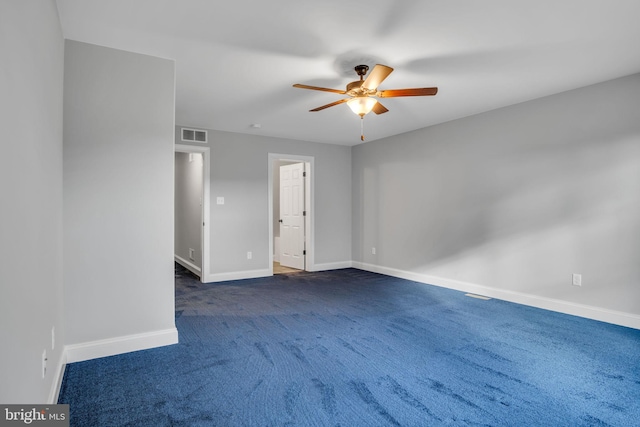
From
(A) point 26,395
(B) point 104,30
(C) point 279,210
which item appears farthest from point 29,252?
(C) point 279,210

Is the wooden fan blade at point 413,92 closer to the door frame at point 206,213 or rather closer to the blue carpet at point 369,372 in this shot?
the blue carpet at point 369,372

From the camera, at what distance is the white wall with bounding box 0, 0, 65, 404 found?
45.5 inches

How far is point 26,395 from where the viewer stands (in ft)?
4.57

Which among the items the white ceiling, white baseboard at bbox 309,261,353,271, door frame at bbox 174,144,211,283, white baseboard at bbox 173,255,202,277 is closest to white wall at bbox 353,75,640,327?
the white ceiling

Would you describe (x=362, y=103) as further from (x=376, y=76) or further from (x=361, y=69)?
(x=376, y=76)

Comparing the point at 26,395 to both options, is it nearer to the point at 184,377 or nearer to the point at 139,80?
A: the point at 184,377

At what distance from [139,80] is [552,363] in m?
4.03

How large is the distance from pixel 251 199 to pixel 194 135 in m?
1.38

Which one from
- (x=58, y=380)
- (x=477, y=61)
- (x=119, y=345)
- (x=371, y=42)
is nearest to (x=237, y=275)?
(x=119, y=345)


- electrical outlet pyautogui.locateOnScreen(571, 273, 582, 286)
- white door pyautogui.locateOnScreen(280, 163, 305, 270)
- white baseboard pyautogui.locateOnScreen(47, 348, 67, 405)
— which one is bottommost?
white baseboard pyautogui.locateOnScreen(47, 348, 67, 405)

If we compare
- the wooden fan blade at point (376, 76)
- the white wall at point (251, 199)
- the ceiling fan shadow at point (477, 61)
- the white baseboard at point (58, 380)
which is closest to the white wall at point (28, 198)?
the white baseboard at point (58, 380)

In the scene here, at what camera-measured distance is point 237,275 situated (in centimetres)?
579

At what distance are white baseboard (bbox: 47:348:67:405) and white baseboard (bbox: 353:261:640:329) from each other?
182 inches

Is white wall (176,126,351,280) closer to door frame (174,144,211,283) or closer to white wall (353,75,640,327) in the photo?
door frame (174,144,211,283)
